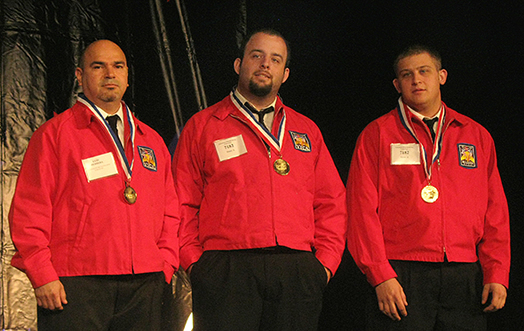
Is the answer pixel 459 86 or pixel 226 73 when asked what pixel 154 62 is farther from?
pixel 459 86

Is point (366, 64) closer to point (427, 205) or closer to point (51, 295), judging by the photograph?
point (427, 205)

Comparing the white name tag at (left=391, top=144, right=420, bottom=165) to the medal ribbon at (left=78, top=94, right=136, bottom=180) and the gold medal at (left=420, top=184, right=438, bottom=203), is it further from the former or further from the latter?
the medal ribbon at (left=78, top=94, right=136, bottom=180)

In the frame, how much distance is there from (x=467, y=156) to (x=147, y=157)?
5.40 feet

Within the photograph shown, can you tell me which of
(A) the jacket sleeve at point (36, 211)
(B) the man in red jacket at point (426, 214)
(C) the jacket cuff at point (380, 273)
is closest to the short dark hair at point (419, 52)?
(B) the man in red jacket at point (426, 214)

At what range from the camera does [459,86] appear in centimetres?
358

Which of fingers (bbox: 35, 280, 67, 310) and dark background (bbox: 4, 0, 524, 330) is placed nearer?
fingers (bbox: 35, 280, 67, 310)

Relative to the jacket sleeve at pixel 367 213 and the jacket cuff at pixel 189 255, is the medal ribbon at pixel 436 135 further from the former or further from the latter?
the jacket cuff at pixel 189 255

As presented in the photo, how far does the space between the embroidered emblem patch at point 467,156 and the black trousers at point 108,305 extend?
1647mm

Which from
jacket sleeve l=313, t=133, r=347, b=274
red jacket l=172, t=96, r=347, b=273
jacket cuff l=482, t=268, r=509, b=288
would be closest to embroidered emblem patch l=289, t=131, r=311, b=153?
red jacket l=172, t=96, r=347, b=273

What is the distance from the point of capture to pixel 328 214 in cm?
295

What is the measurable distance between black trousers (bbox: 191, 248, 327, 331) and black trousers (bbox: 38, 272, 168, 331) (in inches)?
8.5

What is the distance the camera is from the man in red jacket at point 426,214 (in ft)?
9.14

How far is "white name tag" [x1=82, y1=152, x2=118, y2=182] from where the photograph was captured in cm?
250

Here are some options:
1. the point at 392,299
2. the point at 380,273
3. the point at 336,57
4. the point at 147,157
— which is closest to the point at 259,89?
the point at 147,157
